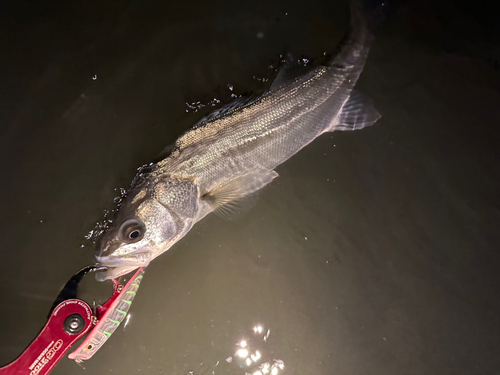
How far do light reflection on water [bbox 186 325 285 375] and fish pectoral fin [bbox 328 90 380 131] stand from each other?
2.09 m

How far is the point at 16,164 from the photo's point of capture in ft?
8.66

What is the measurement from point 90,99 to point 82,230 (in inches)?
48.2

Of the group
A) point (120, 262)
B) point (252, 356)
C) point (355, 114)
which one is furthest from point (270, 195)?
point (252, 356)

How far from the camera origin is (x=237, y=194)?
2492mm

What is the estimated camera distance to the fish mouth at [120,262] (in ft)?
6.86

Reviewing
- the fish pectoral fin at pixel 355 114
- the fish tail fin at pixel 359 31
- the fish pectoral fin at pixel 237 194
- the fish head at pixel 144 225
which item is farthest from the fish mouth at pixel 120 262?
the fish tail fin at pixel 359 31

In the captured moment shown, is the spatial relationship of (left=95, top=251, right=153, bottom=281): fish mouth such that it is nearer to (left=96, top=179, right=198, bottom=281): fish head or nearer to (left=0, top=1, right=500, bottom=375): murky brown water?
(left=96, top=179, right=198, bottom=281): fish head

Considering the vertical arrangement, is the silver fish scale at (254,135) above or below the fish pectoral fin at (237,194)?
above

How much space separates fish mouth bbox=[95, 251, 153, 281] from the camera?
2092 mm

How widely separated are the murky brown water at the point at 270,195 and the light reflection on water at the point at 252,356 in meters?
0.02

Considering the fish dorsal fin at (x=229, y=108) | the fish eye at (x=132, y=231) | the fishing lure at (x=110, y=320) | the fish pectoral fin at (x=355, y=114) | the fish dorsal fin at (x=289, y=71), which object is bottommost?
the fishing lure at (x=110, y=320)

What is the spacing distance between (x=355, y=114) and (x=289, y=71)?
0.74 meters

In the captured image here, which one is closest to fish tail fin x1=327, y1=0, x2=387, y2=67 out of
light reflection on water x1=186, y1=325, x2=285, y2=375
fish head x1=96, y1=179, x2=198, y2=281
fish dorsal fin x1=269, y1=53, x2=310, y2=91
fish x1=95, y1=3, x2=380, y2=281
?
fish x1=95, y1=3, x2=380, y2=281

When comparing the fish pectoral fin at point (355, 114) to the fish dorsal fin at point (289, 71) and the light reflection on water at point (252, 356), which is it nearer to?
the fish dorsal fin at point (289, 71)
